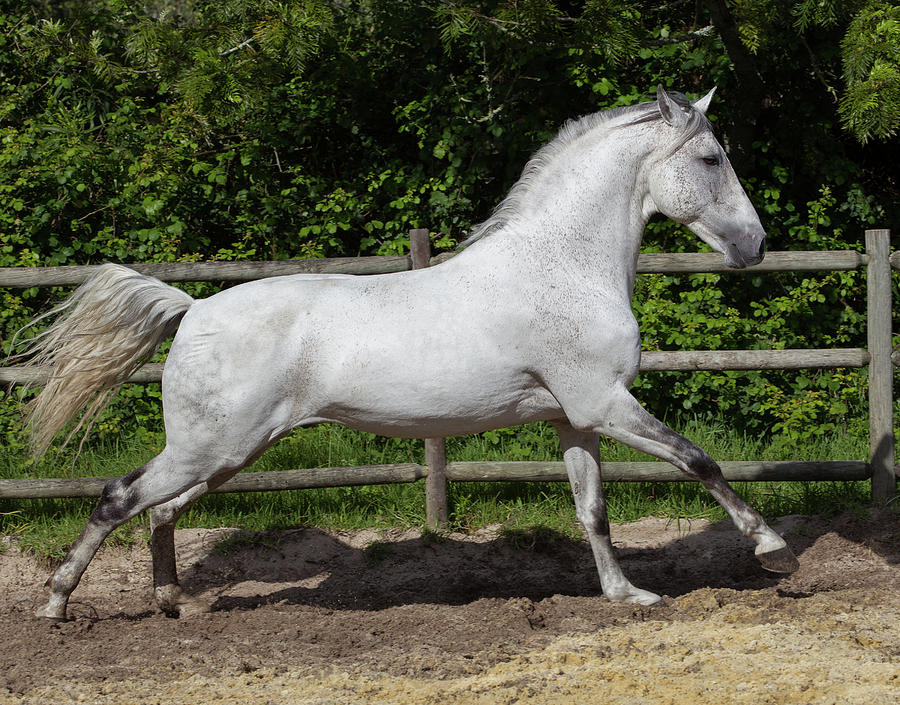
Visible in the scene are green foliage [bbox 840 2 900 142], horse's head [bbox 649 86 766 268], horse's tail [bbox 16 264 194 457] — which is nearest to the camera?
horse's head [bbox 649 86 766 268]

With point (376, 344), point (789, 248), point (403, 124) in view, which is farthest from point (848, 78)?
point (403, 124)

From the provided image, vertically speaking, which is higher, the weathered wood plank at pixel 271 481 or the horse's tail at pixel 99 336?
the horse's tail at pixel 99 336

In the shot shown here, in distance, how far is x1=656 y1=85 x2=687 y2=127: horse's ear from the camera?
12.8 feet

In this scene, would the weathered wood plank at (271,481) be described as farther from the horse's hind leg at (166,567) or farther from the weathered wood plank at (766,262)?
the weathered wood plank at (766,262)

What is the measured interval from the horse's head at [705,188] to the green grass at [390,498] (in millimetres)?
2013

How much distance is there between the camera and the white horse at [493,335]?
12.6 ft

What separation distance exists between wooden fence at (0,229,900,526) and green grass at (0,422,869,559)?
189mm

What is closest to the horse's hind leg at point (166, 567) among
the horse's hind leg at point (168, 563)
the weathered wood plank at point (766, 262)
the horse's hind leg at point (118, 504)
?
the horse's hind leg at point (168, 563)

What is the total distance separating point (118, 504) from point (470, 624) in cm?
154

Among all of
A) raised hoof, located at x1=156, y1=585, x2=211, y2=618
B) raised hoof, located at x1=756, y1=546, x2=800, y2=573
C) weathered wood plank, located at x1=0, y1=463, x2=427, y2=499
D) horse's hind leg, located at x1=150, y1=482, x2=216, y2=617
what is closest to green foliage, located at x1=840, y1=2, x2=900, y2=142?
raised hoof, located at x1=756, y1=546, x2=800, y2=573

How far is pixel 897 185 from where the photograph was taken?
8195 millimetres

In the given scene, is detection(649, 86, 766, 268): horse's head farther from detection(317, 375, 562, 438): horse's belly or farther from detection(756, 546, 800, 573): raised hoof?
detection(756, 546, 800, 573): raised hoof

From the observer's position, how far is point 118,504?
13.1ft

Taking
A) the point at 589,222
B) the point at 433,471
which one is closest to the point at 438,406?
the point at 589,222
